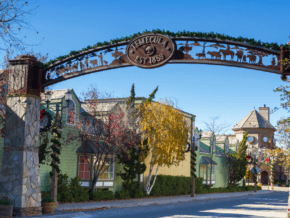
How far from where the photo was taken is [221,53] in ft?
41.3

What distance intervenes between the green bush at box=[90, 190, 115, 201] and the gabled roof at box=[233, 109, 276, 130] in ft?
226

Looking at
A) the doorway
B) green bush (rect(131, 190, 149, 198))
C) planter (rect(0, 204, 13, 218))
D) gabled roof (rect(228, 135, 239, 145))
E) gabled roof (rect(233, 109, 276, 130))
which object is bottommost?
the doorway

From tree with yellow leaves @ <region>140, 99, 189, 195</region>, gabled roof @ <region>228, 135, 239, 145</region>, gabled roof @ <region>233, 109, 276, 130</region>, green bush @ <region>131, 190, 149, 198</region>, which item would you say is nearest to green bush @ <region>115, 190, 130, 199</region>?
green bush @ <region>131, 190, 149, 198</region>

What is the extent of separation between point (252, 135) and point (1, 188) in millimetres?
80320

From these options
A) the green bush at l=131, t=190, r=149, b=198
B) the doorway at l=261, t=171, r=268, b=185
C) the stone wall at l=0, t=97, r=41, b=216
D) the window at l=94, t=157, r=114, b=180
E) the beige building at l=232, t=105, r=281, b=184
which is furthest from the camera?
the beige building at l=232, t=105, r=281, b=184

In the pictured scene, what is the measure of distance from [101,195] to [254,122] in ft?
235

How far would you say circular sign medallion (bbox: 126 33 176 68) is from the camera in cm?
1294

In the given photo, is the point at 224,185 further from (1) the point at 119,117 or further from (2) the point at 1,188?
Result: (2) the point at 1,188

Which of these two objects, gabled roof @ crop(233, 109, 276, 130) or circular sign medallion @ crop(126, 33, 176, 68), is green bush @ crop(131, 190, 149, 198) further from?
gabled roof @ crop(233, 109, 276, 130)

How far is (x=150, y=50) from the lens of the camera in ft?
43.0

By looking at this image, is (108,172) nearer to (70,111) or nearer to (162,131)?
(162,131)

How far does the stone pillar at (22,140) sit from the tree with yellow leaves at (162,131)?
13.4 m

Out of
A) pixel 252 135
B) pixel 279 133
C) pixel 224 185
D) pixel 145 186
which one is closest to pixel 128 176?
pixel 145 186

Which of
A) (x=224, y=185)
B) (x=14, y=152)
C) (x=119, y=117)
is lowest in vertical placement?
(x=224, y=185)
